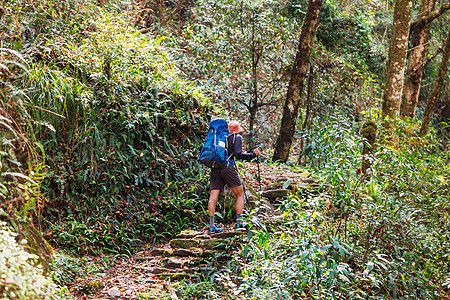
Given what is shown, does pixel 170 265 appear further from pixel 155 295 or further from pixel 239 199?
pixel 239 199

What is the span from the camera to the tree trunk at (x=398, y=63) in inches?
332

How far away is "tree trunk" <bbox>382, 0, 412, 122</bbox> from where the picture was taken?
8430mm

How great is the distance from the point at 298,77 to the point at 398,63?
260cm

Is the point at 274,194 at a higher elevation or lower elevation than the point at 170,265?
higher

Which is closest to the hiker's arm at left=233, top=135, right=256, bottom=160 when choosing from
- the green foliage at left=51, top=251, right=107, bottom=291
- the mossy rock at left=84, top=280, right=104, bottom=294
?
the green foliage at left=51, top=251, right=107, bottom=291

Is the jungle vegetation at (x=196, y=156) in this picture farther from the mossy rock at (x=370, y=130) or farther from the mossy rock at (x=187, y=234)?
the mossy rock at (x=187, y=234)

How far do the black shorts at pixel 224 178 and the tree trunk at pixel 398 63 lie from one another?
399 centimetres

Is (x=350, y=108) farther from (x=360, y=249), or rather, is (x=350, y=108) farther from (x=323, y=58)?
(x=360, y=249)

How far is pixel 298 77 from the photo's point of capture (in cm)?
1031

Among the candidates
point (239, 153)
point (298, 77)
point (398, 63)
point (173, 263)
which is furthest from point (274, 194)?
point (398, 63)

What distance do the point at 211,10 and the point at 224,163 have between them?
25.0ft

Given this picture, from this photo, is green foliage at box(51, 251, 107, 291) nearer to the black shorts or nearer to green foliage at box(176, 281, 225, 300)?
green foliage at box(176, 281, 225, 300)

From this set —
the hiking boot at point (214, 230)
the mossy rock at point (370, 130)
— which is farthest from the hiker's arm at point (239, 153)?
the mossy rock at point (370, 130)

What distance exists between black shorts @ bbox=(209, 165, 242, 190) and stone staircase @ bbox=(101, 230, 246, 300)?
79cm
